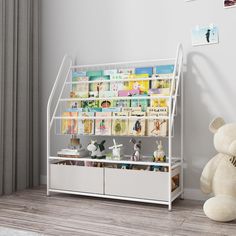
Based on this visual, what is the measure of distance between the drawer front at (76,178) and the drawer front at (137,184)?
0.07m

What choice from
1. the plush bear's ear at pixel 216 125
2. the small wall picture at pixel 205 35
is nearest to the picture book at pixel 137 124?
the plush bear's ear at pixel 216 125

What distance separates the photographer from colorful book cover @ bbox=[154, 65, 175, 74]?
2.34m

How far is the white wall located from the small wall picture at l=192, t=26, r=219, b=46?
3cm

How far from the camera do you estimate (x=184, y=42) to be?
2379mm

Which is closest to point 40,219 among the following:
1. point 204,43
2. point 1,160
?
point 1,160

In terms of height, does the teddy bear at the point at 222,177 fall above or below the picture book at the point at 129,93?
below

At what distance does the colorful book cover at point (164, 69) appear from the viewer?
2342mm

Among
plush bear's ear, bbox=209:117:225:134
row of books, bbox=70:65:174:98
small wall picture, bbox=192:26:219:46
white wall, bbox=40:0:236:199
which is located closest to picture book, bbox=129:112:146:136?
row of books, bbox=70:65:174:98

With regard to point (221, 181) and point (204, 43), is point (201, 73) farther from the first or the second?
point (221, 181)

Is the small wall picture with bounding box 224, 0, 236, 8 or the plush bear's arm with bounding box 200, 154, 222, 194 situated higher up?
the small wall picture with bounding box 224, 0, 236, 8

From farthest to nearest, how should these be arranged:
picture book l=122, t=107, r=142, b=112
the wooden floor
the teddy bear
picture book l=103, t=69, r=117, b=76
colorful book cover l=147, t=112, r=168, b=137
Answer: picture book l=103, t=69, r=117, b=76
picture book l=122, t=107, r=142, b=112
colorful book cover l=147, t=112, r=168, b=137
the teddy bear
the wooden floor

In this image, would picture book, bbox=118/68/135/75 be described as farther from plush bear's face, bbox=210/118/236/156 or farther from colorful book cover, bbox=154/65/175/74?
plush bear's face, bbox=210/118/236/156

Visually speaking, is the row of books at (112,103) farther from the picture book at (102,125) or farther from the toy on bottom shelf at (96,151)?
the toy on bottom shelf at (96,151)

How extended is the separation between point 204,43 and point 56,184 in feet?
4.97
